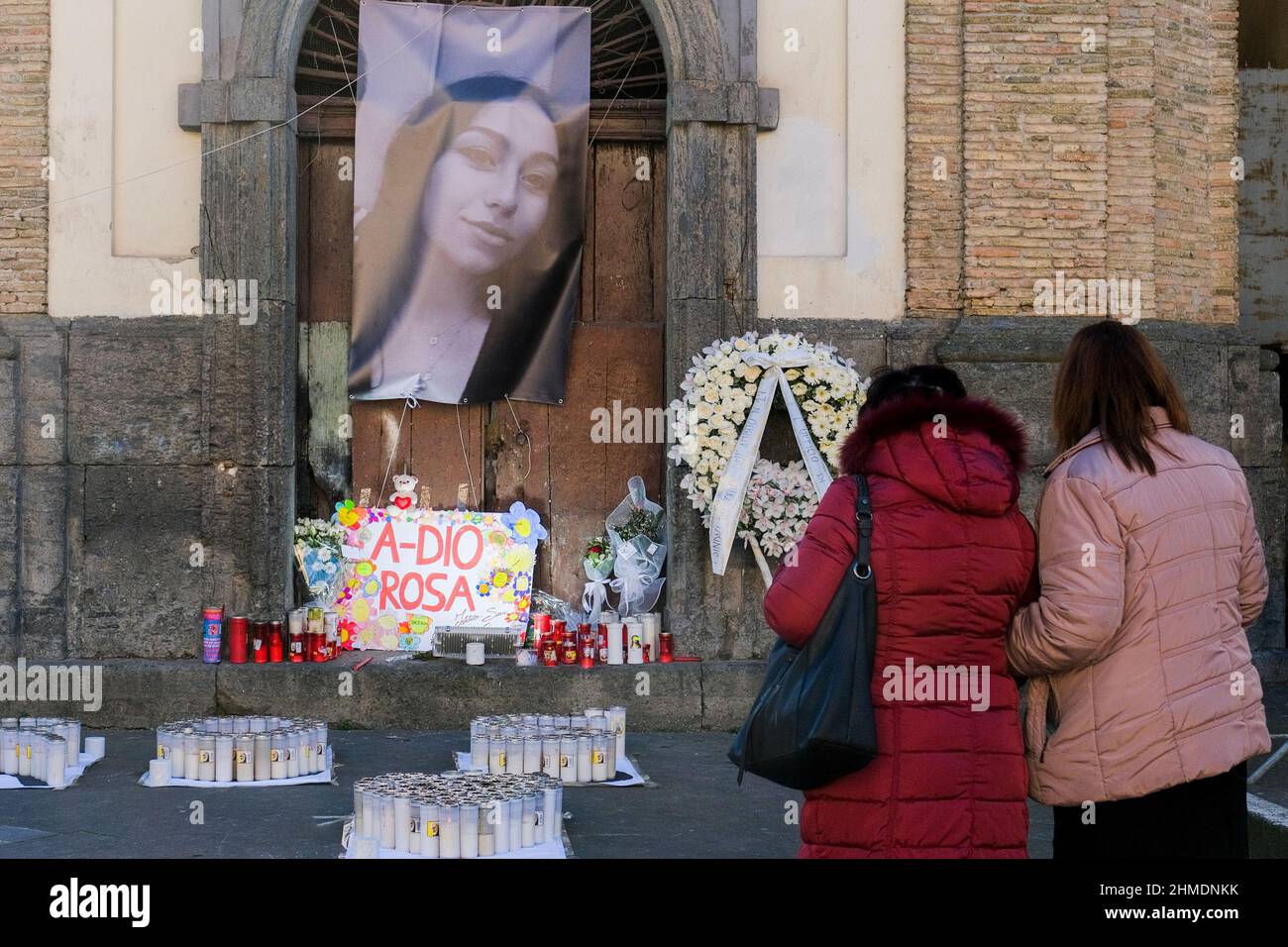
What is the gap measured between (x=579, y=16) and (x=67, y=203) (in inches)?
135

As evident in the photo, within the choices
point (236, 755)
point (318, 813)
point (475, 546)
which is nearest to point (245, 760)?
point (236, 755)

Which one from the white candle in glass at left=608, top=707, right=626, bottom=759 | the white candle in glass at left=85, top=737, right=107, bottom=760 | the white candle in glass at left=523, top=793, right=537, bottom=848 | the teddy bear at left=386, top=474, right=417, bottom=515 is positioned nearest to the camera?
the white candle in glass at left=523, top=793, right=537, bottom=848

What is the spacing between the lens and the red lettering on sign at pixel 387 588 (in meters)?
9.07

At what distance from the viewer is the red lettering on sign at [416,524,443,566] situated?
9156mm

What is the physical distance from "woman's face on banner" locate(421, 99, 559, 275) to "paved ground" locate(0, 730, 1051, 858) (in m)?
3.28

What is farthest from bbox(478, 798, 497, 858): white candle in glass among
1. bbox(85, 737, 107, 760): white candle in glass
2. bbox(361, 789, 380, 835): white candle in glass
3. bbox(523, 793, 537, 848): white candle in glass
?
bbox(85, 737, 107, 760): white candle in glass

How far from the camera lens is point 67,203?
877 centimetres

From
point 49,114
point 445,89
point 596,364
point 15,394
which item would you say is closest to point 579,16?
point 445,89

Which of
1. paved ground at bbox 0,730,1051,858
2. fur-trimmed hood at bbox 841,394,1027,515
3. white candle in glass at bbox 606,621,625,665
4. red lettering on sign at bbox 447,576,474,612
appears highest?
fur-trimmed hood at bbox 841,394,1027,515

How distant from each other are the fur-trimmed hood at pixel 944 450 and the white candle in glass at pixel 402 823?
98.5 inches

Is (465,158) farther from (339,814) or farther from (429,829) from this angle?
(429,829)

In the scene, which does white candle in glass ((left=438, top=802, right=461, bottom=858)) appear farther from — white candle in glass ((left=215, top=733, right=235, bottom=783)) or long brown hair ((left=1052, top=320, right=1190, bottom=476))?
long brown hair ((left=1052, top=320, right=1190, bottom=476))

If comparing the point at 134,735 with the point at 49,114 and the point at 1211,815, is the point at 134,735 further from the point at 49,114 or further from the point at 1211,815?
the point at 1211,815

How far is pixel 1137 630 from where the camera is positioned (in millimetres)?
3523
